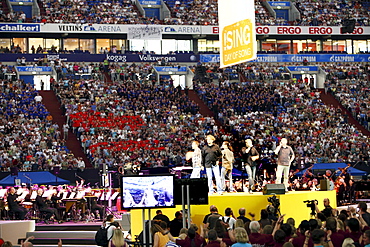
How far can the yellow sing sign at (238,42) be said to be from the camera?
68.9 feet

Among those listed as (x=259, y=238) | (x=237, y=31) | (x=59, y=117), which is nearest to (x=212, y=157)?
(x=237, y=31)

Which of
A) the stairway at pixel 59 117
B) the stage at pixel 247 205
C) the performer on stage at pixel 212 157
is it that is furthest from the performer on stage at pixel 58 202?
Result: the stairway at pixel 59 117

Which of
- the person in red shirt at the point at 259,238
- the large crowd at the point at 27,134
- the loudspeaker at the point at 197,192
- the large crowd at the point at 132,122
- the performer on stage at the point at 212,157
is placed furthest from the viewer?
the large crowd at the point at 132,122

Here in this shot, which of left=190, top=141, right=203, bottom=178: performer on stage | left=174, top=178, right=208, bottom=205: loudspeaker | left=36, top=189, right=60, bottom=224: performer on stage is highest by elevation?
left=190, top=141, right=203, bottom=178: performer on stage

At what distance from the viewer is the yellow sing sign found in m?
21.0

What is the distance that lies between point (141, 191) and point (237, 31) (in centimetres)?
955

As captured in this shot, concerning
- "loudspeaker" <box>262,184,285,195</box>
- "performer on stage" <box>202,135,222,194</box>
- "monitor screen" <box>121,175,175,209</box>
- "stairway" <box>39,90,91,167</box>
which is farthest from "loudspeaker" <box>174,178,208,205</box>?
"stairway" <box>39,90,91,167</box>

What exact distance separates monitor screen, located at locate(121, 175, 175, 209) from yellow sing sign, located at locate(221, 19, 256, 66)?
8040mm

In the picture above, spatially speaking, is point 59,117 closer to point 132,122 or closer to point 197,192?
point 132,122

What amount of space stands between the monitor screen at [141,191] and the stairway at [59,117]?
26.4 metres

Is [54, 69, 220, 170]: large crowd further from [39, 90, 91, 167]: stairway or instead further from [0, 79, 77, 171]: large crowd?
[0, 79, 77, 171]: large crowd

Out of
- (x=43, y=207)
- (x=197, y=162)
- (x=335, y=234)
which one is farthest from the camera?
(x=43, y=207)

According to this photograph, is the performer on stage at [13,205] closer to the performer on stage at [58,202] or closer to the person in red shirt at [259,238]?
the performer on stage at [58,202]

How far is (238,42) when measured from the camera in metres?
21.8
